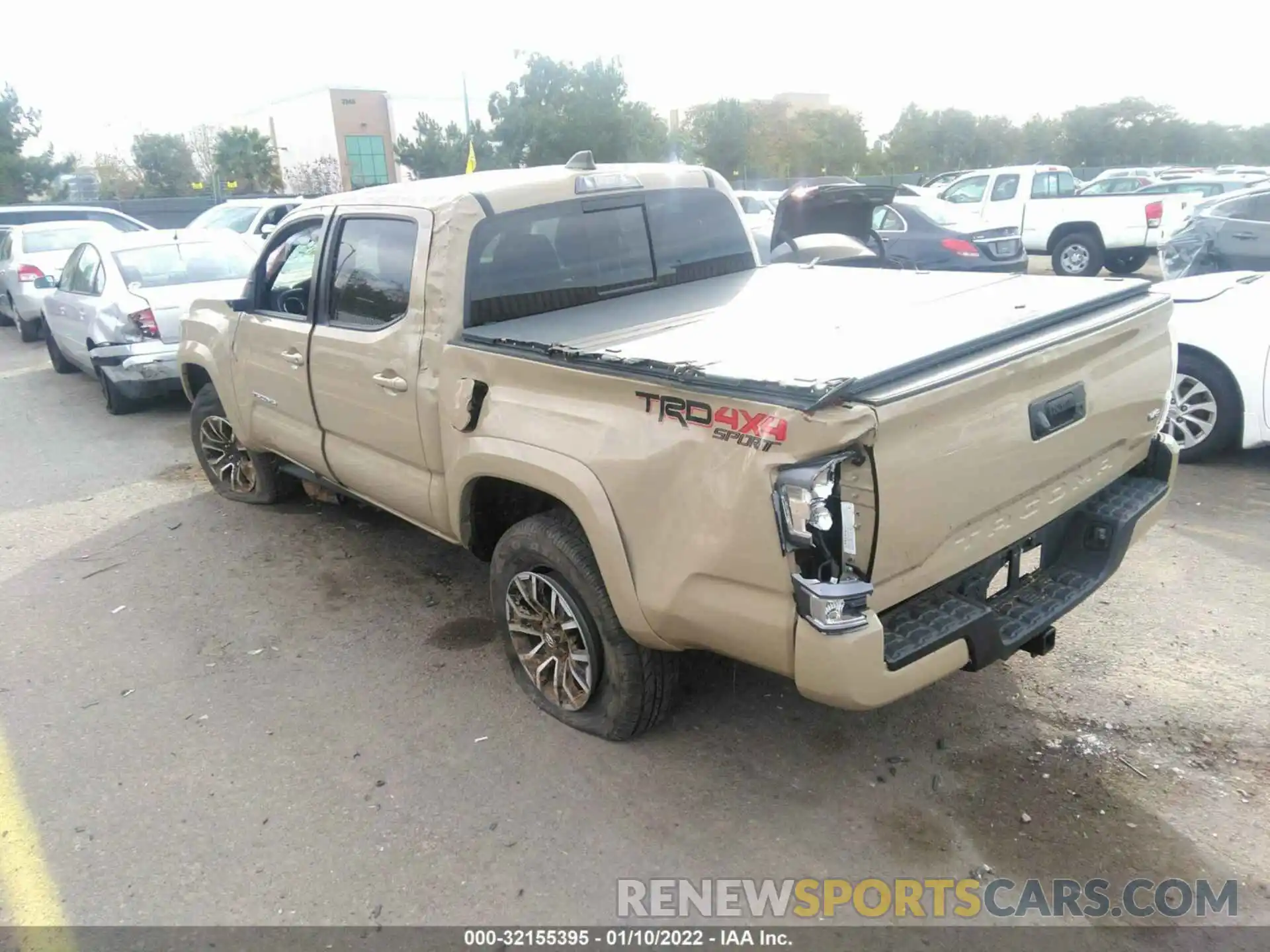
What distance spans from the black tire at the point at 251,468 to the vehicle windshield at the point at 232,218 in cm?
1061

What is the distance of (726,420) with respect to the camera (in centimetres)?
250

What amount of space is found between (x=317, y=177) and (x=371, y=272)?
58.8 metres

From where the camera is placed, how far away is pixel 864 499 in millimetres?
2402

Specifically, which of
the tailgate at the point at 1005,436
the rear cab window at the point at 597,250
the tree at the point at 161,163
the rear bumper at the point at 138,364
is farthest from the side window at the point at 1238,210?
the tree at the point at 161,163

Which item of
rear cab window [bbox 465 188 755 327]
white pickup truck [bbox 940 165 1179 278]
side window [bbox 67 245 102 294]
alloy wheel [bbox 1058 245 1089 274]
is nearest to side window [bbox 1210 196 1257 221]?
white pickup truck [bbox 940 165 1179 278]

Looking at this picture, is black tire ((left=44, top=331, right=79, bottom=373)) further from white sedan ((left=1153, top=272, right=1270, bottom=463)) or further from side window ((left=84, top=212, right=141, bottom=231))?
white sedan ((left=1153, top=272, right=1270, bottom=463))

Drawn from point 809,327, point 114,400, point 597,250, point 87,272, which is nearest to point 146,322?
point 114,400

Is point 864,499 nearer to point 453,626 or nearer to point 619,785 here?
point 619,785

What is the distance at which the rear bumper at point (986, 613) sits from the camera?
8.01ft

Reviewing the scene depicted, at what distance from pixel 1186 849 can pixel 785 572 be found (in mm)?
1523

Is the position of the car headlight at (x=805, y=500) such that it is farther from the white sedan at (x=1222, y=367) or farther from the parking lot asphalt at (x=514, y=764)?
the white sedan at (x=1222, y=367)

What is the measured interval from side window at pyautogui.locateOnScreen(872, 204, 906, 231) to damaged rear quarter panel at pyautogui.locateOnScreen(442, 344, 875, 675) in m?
9.28

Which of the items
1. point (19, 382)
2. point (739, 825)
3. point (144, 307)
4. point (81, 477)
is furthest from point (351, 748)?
point (19, 382)

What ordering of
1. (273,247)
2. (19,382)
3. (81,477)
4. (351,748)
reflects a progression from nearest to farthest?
(351,748) → (273,247) → (81,477) → (19,382)
